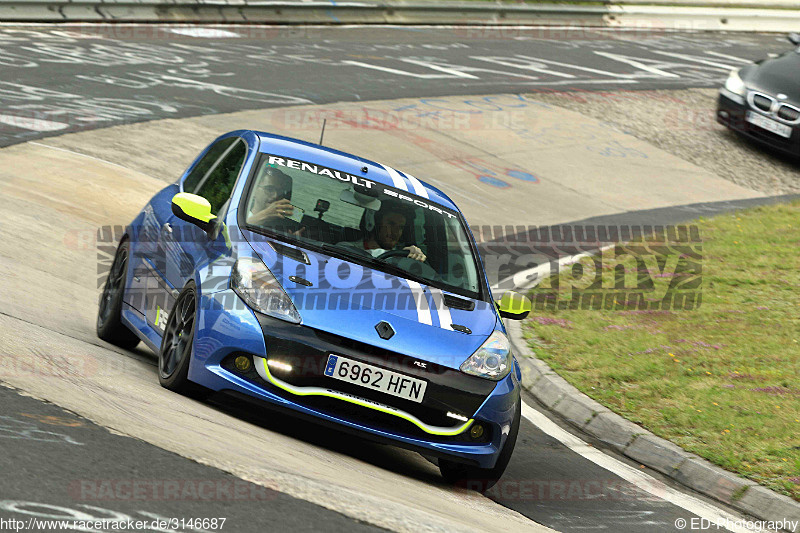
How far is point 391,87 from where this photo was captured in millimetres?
19797

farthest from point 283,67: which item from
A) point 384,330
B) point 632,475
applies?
point 384,330

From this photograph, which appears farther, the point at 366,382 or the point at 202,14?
the point at 202,14

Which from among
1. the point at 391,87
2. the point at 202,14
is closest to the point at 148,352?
the point at 391,87

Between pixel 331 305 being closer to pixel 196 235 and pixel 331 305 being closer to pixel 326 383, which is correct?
pixel 326 383

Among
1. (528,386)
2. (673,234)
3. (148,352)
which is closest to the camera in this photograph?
(148,352)

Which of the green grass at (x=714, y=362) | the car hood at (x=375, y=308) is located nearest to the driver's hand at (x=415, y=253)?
the car hood at (x=375, y=308)

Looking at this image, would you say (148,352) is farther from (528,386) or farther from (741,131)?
(741,131)

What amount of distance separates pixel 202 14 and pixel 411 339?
1900cm

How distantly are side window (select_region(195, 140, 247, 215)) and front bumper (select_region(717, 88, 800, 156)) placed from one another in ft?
42.7

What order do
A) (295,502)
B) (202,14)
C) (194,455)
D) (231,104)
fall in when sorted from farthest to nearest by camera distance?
(202,14) → (231,104) → (194,455) → (295,502)

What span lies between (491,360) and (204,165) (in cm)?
274

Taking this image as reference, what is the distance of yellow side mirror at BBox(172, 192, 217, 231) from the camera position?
6.50 meters

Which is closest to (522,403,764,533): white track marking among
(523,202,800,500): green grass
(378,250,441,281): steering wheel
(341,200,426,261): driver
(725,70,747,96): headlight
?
(523,202,800,500): green grass

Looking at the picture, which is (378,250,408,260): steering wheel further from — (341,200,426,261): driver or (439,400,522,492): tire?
(439,400,522,492): tire
